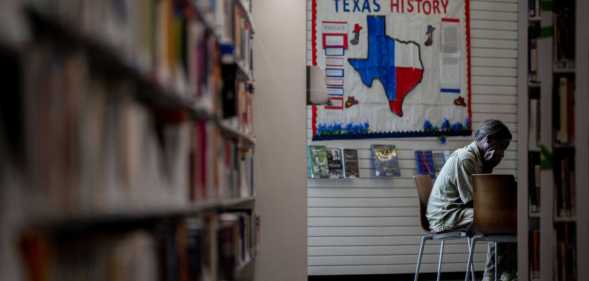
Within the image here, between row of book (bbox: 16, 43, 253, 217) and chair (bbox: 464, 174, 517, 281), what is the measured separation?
10.9ft

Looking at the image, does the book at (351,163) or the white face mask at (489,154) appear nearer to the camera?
the white face mask at (489,154)

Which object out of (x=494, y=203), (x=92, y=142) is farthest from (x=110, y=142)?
(x=494, y=203)

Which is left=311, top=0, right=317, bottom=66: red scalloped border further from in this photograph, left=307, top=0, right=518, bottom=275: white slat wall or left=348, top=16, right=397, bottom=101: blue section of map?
left=348, top=16, right=397, bottom=101: blue section of map

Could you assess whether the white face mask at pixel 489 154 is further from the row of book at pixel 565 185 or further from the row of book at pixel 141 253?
the row of book at pixel 141 253

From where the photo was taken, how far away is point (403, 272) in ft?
23.1

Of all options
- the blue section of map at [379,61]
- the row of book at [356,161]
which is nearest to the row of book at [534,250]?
the row of book at [356,161]

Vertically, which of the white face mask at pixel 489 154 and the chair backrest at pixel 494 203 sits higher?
the white face mask at pixel 489 154

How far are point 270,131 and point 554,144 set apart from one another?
6.31 ft

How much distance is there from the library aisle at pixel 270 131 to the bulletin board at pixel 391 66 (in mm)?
15

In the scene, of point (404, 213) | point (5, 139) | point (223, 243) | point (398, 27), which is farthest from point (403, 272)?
point (5, 139)

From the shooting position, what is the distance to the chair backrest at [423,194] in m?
5.75

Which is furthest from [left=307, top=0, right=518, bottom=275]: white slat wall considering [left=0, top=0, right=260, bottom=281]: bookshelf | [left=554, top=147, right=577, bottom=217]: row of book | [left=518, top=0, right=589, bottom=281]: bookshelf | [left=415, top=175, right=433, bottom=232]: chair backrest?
[left=0, top=0, right=260, bottom=281]: bookshelf

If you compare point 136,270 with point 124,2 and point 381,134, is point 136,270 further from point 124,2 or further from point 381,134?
point 381,134

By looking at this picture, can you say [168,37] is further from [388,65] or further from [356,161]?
[388,65]
